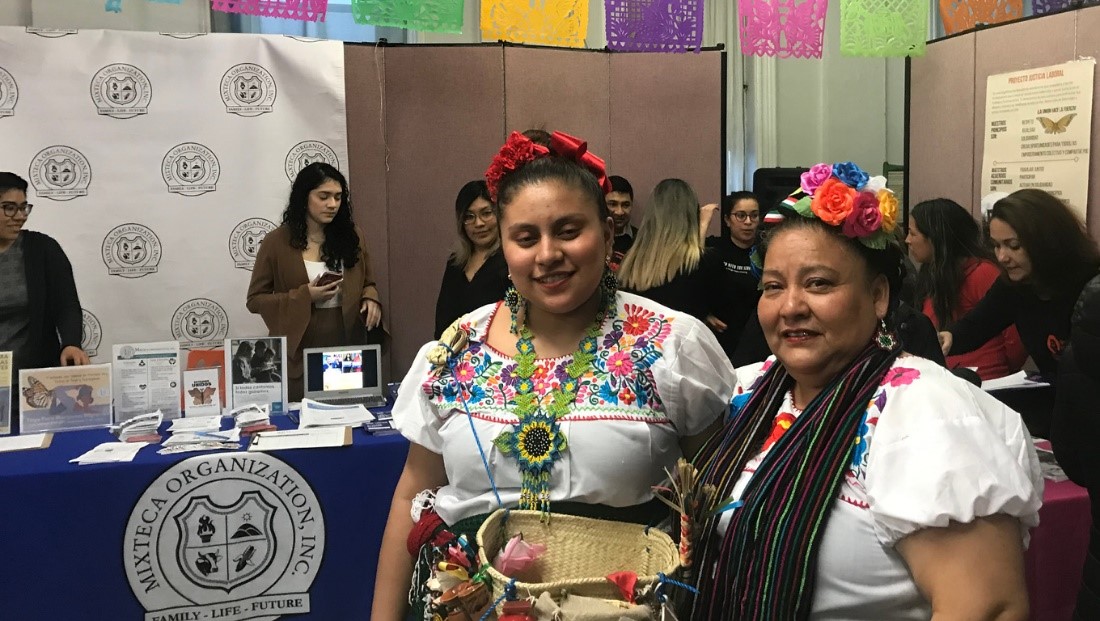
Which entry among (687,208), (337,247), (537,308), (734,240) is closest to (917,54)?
(734,240)

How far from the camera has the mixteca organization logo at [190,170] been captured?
4.34 meters

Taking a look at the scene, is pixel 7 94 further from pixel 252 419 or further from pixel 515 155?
pixel 515 155

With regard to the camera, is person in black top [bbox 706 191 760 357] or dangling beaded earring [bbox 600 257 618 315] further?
person in black top [bbox 706 191 760 357]

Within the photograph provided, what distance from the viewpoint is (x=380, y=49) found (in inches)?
182

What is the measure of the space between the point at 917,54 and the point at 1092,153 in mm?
969

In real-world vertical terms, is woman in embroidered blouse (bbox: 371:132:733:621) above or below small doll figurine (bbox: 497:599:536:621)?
above

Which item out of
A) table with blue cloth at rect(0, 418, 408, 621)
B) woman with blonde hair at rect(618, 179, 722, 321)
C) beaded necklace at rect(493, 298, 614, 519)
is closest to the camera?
beaded necklace at rect(493, 298, 614, 519)

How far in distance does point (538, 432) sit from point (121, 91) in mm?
3675

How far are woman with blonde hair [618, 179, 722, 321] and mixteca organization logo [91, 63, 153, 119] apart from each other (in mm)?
2431

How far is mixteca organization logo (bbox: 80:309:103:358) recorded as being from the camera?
14.2 feet

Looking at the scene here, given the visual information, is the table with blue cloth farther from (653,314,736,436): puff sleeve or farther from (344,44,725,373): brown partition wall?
(344,44,725,373): brown partition wall

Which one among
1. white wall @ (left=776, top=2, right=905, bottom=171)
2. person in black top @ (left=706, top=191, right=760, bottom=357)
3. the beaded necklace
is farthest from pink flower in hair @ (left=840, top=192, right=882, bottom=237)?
white wall @ (left=776, top=2, right=905, bottom=171)

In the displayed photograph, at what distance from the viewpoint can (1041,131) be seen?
4.40m

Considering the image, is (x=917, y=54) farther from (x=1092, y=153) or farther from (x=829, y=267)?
(x=829, y=267)
